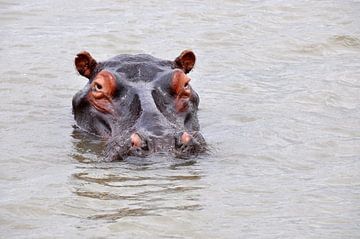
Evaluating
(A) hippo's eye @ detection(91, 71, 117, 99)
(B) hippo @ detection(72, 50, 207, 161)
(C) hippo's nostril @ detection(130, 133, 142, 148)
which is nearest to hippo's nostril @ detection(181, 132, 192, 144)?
(B) hippo @ detection(72, 50, 207, 161)

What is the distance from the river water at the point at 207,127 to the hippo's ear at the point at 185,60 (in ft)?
2.26

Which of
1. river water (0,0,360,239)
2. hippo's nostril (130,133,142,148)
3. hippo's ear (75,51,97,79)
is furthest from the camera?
hippo's ear (75,51,97,79)

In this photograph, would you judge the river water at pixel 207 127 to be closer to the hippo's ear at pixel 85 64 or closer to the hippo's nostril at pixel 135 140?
the hippo's nostril at pixel 135 140

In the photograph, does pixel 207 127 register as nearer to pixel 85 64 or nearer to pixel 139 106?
pixel 85 64

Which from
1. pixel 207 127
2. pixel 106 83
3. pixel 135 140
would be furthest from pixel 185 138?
pixel 207 127

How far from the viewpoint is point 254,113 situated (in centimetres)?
Answer: 1094

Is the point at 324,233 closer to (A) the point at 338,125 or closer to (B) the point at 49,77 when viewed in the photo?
(A) the point at 338,125

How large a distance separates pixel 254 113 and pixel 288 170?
8.50ft

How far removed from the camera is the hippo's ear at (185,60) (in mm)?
10102

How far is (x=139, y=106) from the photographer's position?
8844 mm

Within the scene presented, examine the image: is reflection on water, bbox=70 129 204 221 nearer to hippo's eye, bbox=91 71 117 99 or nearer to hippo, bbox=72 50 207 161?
hippo, bbox=72 50 207 161

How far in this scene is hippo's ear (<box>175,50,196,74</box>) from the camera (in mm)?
10102

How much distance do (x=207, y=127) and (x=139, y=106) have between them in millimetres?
1591

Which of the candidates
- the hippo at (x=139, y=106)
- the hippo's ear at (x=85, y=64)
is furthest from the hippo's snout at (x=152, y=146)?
the hippo's ear at (x=85, y=64)
